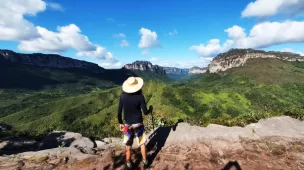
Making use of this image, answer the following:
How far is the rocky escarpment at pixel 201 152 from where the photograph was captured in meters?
10.5

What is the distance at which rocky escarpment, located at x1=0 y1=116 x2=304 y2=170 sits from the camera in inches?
412

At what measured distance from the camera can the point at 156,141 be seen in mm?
12664

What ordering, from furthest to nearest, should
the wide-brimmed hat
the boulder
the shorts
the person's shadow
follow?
the boulder, the person's shadow, the shorts, the wide-brimmed hat

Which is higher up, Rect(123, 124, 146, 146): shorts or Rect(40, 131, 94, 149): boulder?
Rect(123, 124, 146, 146): shorts

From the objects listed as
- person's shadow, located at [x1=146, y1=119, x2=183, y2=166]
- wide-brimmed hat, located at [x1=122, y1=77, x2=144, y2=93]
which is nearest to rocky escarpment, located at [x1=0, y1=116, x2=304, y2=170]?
person's shadow, located at [x1=146, y1=119, x2=183, y2=166]

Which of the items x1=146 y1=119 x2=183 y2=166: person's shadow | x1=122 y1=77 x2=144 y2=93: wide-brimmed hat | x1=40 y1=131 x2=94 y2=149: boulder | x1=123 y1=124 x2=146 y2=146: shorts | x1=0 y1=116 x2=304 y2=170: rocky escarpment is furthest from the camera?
x1=40 y1=131 x2=94 y2=149: boulder

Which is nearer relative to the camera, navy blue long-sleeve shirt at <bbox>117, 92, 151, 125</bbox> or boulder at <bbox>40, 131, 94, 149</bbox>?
navy blue long-sleeve shirt at <bbox>117, 92, 151, 125</bbox>

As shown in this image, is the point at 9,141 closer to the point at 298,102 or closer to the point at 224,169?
the point at 224,169

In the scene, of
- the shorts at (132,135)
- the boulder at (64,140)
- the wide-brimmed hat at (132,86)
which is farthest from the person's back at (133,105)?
the boulder at (64,140)

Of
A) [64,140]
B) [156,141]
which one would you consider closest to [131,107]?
[156,141]

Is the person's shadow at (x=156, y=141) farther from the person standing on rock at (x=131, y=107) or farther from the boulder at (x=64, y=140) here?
the boulder at (x=64, y=140)

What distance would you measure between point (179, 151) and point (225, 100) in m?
140

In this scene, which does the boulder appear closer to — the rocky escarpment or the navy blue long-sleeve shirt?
the rocky escarpment

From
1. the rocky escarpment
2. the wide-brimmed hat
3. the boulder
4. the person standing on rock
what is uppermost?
the wide-brimmed hat
